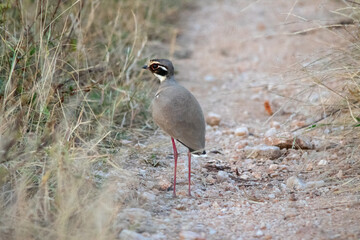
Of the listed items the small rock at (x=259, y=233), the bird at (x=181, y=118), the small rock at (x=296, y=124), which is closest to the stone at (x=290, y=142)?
the small rock at (x=296, y=124)

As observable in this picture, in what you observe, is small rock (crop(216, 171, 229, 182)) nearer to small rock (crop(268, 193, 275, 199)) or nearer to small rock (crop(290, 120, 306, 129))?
small rock (crop(268, 193, 275, 199))

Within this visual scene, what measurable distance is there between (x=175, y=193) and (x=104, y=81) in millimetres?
1768

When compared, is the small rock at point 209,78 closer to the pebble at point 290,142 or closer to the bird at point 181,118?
the pebble at point 290,142

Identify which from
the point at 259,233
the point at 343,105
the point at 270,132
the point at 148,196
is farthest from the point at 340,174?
the point at 148,196

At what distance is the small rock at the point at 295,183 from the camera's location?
4.07m

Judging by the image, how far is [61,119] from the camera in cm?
443

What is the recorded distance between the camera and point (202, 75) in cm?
725

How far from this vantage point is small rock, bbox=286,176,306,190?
407cm

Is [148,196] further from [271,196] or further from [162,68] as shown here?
[162,68]

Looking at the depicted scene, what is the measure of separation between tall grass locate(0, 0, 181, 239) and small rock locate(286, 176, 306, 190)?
4.31ft

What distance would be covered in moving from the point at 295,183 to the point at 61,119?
1915 millimetres

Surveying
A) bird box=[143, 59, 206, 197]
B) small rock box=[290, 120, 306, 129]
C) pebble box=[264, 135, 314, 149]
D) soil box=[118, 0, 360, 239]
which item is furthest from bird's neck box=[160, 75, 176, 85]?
small rock box=[290, 120, 306, 129]

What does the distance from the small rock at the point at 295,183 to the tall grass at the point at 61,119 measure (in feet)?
4.31

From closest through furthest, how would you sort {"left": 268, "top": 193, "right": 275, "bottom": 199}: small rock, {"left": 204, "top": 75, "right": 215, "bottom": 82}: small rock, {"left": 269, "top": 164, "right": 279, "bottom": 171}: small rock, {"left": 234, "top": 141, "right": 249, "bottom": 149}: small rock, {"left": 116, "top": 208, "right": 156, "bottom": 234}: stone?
{"left": 116, "top": 208, "right": 156, "bottom": 234}: stone
{"left": 268, "top": 193, "right": 275, "bottom": 199}: small rock
{"left": 269, "top": 164, "right": 279, "bottom": 171}: small rock
{"left": 234, "top": 141, "right": 249, "bottom": 149}: small rock
{"left": 204, "top": 75, "right": 215, "bottom": 82}: small rock
